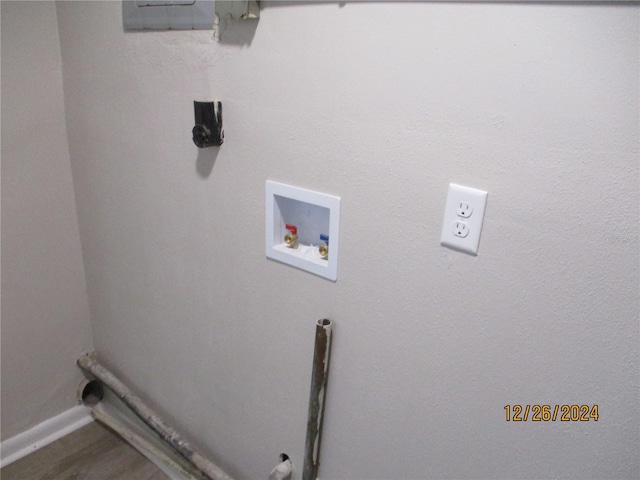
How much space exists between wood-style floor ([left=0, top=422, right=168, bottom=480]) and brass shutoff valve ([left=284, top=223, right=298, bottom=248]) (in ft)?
3.37

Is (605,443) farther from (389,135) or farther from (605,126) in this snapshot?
(389,135)

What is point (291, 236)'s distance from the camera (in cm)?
98

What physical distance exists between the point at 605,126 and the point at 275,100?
0.57 meters

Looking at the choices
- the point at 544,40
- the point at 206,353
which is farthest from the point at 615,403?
the point at 206,353

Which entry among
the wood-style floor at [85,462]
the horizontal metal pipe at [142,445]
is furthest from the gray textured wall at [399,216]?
the wood-style floor at [85,462]

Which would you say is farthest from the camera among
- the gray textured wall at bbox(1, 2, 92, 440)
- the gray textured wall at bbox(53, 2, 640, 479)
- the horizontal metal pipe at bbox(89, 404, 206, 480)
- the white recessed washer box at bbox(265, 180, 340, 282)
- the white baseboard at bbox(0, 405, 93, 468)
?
the white baseboard at bbox(0, 405, 93, 468)

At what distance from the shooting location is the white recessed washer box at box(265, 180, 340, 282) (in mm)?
885

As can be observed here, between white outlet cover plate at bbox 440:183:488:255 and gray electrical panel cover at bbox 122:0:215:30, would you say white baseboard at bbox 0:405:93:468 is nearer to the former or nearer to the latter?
gray electrical panel cover at bbox 122:0:215:30

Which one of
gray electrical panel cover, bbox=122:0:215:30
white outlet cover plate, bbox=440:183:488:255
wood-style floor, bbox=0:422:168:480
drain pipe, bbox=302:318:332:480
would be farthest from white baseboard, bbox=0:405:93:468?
white outlet cover plate, bbox=440:183:488:255

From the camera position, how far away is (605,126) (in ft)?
1.91

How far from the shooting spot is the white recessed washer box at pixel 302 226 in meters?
0.89

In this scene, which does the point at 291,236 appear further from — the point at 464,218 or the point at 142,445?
the point at 142,445

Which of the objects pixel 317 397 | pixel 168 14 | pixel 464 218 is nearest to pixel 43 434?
pixel 317 397

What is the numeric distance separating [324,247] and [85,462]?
1248 mm
